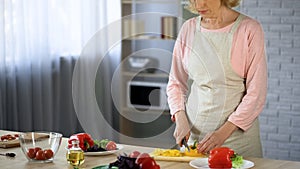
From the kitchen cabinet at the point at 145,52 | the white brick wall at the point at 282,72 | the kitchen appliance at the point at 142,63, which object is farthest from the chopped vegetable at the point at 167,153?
the kitchen appliance at the point at 142,63

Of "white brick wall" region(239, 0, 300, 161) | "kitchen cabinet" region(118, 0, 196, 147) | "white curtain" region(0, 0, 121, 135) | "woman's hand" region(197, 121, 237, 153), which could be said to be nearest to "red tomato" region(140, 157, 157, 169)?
"woman's hand" region(197, 121, 237, 153)

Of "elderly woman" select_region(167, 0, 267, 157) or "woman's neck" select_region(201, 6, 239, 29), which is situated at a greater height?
"woman's neck" select_region(201, 6, 239, 29)

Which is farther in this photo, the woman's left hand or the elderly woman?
the elderly woman

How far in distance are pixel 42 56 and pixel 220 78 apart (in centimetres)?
247

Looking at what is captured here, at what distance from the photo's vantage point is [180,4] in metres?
A: 5.89

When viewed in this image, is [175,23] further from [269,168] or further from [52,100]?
[269,168]

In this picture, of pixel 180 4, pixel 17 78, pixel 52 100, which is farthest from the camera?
pixel 180 4

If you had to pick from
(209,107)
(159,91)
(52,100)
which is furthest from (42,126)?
(209,107)

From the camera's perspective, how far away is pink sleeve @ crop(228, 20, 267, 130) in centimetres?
290

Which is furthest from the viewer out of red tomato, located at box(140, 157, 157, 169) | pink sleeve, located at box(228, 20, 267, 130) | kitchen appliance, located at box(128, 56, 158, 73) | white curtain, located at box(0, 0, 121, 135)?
kitchen appliance, located at box(128, 56, 158, 73)

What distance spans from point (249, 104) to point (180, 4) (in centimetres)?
308

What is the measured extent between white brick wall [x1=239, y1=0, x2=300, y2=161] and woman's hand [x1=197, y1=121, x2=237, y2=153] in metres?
2.36

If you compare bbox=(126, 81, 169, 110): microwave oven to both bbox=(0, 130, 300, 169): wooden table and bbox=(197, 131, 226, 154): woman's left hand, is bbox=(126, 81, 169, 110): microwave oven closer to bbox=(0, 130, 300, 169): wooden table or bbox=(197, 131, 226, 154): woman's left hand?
bbox=(197, 131, 226, 154): woman's left hand

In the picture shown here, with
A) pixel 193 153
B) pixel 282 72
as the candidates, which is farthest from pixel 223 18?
pixel 282 72
